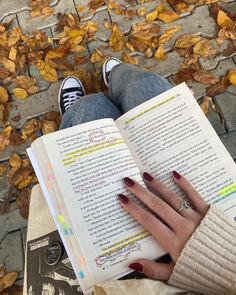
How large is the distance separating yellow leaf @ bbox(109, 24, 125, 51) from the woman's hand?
107cm

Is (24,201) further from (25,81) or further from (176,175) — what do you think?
(176,175)

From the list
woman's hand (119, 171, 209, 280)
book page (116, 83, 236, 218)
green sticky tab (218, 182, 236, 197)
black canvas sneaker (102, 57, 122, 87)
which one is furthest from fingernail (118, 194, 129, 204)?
black canvas sneaker (102, 57, 122, 87)

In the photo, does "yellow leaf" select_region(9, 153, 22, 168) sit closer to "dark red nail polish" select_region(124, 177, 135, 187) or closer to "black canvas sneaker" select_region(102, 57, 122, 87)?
"black canvas sneaker" select_region(102, 57, 122, 87)

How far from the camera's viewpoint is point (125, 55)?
194cm

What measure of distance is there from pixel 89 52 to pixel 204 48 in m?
0.56

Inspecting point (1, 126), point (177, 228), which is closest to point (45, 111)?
point (1, 126)

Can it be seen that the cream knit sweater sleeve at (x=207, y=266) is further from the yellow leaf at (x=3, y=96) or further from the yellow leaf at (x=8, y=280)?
the yellow leaf at (x=3, y=96)

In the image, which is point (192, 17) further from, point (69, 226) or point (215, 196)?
point (69, 226)

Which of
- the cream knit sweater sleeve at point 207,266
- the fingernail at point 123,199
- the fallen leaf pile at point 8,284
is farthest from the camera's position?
the fallen leaf pile at point 8,284

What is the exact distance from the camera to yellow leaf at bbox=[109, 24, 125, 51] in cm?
196

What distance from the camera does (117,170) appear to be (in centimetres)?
108

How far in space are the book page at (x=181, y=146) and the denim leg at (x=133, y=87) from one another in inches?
6.4

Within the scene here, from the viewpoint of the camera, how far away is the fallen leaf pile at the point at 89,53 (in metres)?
1.83

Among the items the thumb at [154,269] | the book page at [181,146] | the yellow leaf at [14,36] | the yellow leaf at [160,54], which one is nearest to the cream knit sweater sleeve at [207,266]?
the thumb at [154,269]
